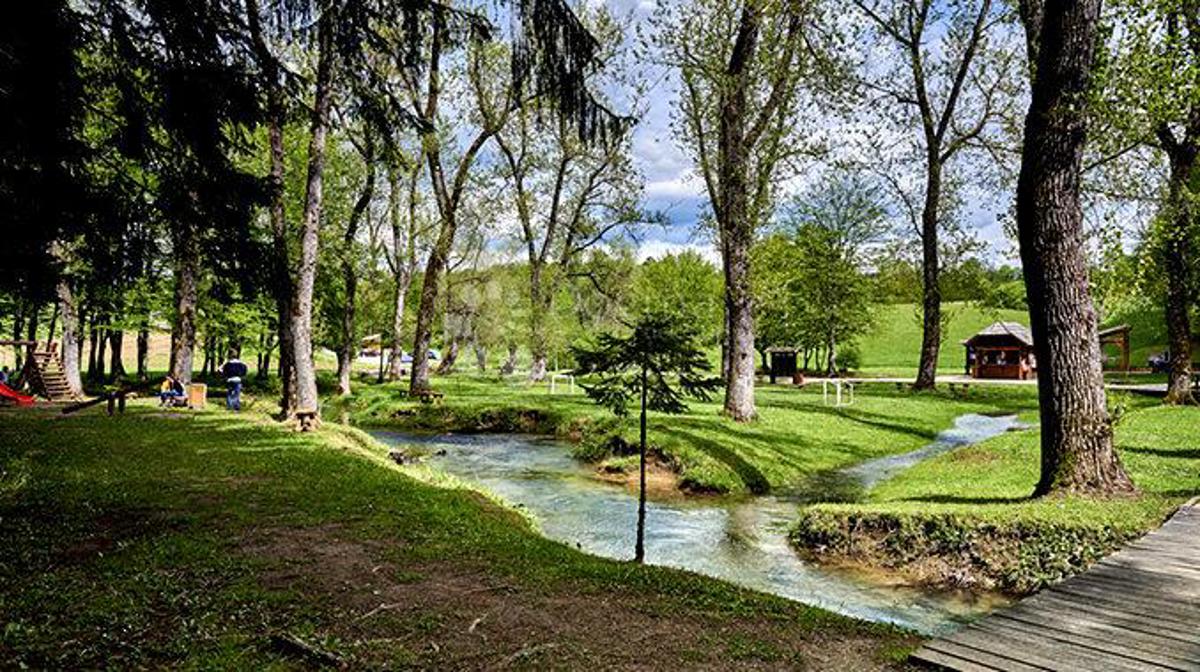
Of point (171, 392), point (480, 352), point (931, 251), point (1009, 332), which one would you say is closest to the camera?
point (171, 392)

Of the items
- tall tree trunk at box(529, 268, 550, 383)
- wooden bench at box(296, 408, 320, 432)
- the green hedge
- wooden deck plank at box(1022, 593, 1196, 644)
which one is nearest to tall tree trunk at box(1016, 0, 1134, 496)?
the green hedge

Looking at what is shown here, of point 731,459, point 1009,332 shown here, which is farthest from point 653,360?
point 1009,332

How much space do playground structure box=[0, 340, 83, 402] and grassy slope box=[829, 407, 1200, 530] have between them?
25.2 m

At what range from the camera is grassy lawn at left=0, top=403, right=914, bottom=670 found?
4.73 meters

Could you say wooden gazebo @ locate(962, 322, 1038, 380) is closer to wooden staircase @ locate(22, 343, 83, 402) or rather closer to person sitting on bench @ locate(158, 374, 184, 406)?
person sitting on bench @ locate(158, 374, 184, 406)

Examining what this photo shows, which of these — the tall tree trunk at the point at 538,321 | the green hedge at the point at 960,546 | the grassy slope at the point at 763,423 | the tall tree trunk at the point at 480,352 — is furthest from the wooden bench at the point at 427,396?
the tall tree trunk at the point at 480,352

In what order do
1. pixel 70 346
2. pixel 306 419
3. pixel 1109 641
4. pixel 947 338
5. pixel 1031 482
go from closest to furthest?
pixel 1109 641 → pixel 1031 482 → pixel 306 419 → pixel 70 346 → pixel 947 338

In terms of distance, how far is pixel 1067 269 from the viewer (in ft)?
32.6

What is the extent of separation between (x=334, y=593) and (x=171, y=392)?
1983 centimetres

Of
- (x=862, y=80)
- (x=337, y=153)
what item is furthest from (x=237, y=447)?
(x=862, y=80)

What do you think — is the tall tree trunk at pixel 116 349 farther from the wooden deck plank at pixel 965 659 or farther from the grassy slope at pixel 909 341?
the grassy slope at pixel 909 341

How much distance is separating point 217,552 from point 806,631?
575 centimetres

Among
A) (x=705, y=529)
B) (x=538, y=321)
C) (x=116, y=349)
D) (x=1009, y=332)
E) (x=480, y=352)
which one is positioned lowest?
(x=705, y=529)

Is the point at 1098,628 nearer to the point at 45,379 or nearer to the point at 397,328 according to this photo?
the point at 45,379
